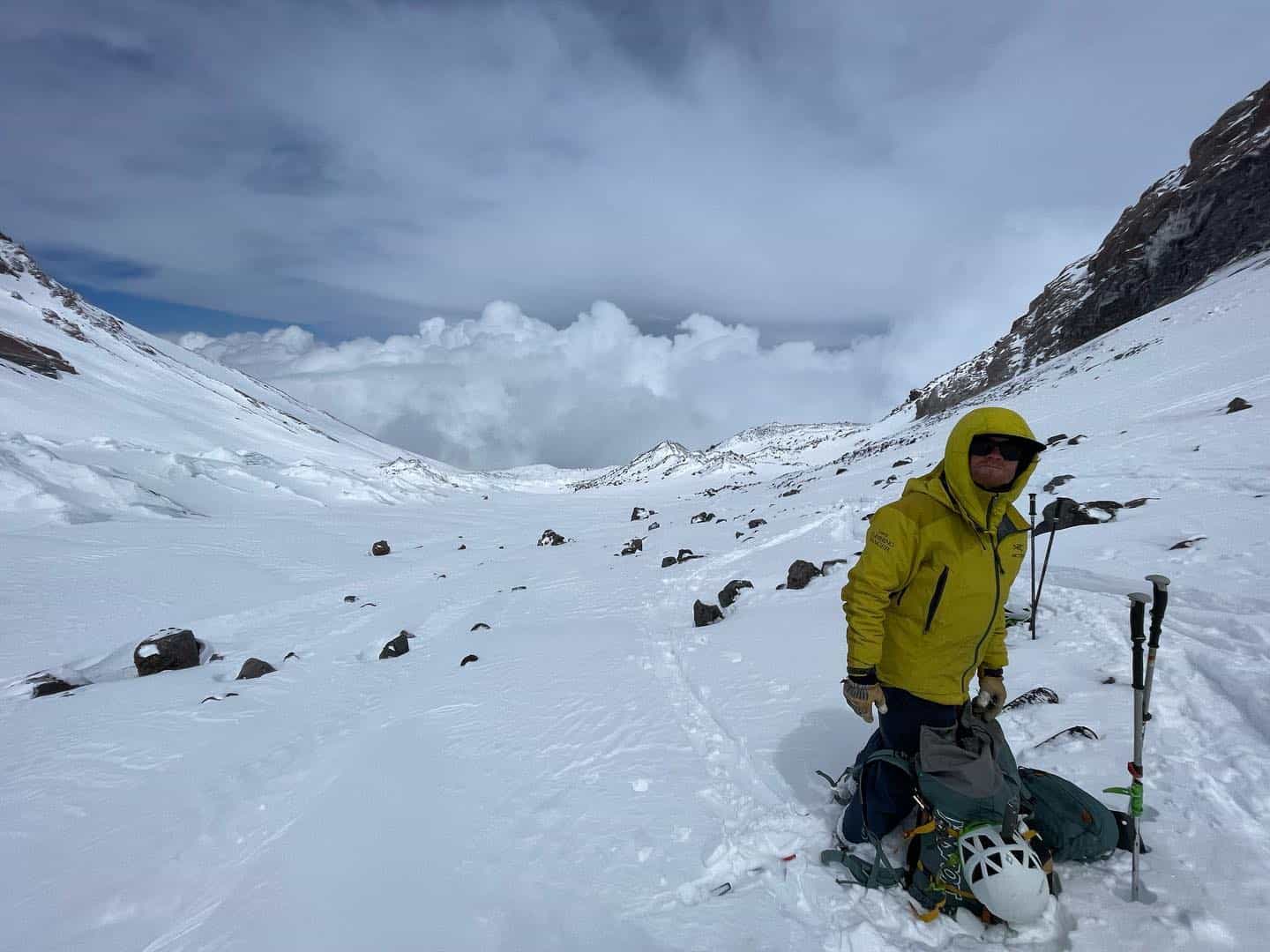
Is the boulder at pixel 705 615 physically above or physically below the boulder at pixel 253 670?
below

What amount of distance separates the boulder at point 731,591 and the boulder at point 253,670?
29.1ft

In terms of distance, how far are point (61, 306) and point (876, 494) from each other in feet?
513

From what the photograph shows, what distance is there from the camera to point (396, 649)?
1135cm

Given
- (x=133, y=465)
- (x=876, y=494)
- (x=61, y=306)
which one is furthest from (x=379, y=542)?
(x=61, y=306)

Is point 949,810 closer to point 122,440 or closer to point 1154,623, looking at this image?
point 1154,623

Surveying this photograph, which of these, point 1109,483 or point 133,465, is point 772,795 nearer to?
point 1109,483

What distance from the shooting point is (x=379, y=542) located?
27000mm

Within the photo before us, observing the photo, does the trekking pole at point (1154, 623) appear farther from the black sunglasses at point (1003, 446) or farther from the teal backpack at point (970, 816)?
the black sunglasses at point (1003, 446)

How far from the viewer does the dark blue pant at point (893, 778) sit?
149 inches

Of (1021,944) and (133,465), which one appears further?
(133,465)

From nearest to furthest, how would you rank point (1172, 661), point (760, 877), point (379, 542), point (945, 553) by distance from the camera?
point (945, 553) < point (760, 877) < point (1172, 661) < point (379, 542)

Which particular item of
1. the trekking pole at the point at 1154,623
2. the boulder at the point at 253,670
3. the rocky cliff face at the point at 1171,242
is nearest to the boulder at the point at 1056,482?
the trekking pole at the point at 1154,623

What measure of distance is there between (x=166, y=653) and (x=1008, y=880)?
14.0 meters

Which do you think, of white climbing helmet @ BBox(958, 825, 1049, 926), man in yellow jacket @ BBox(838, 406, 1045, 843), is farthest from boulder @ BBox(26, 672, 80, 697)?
white climbing helmet @ BBox(958, 825, 1049, 926)
